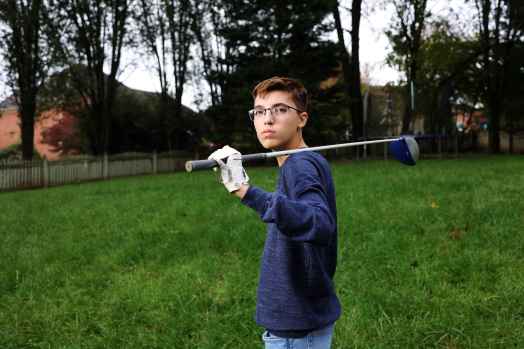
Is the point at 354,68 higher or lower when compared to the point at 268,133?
higher

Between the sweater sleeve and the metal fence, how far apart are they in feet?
58.6

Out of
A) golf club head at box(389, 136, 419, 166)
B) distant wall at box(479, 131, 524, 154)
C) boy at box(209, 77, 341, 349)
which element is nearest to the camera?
boy at box(209, 77, 341, 349)

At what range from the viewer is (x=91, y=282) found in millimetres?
4789

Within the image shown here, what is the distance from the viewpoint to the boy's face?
1955 mm

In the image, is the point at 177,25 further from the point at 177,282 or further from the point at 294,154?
the point at 294,154

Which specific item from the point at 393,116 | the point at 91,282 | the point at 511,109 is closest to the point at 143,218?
the point at 91,282

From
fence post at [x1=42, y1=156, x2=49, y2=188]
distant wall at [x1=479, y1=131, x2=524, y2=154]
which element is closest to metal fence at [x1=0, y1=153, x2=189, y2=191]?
fence post at [x1=42, y1=156, x2=49, y2=188]

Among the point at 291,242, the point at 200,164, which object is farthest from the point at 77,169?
the point at 200,164

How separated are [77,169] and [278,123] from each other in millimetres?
19068

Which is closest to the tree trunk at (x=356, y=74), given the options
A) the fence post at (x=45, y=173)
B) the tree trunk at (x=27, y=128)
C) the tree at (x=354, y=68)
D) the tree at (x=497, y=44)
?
the tree at (x=354, y=68)

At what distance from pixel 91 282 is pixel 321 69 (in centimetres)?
1723

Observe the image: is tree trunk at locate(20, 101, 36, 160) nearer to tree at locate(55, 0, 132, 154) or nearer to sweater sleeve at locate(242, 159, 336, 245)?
tree at locate(55, 0, 132, 154)

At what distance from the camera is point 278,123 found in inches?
77.0

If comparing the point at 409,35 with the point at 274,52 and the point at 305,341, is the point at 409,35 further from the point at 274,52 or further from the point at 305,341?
the point at 305,341
